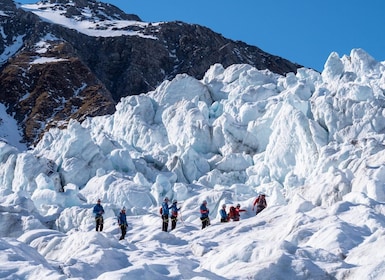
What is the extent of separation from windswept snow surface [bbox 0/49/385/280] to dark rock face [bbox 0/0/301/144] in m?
39.2

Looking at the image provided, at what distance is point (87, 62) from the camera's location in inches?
5487

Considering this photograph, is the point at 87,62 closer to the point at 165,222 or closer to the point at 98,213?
the point at 98,213

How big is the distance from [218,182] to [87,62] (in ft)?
327

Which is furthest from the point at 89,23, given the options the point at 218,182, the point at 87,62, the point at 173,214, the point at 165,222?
the point at 165,222

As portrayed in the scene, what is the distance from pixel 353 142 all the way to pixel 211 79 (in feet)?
103

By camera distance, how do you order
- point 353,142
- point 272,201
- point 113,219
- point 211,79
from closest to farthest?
point 113,219 → point 272,201 → point 353,142 → point 211,79

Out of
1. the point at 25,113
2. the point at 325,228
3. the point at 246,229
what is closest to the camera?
the point at 325,228

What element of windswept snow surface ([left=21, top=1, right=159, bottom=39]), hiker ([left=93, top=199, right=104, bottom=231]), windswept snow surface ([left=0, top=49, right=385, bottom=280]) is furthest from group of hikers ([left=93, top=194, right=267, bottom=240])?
windswept snow surface ([left=21, top=1, right=159, bottom=39])

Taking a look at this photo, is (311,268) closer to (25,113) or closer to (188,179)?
(188,179)

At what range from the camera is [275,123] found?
159 ft

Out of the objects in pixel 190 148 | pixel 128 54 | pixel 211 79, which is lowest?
pixel 190 148

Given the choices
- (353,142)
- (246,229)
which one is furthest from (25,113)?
(246,229)

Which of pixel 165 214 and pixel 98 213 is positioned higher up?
pixel 165 214

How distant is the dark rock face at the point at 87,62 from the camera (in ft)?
352
